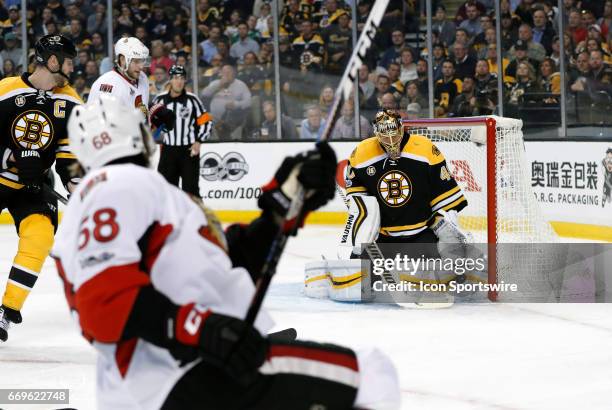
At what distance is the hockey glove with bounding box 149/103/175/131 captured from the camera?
7.68m

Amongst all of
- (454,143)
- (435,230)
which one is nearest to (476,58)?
(454,143)

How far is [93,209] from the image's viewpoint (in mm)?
1806

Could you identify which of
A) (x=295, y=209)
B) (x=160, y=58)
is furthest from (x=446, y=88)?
(x=295, y=209)

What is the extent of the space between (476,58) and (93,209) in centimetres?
738

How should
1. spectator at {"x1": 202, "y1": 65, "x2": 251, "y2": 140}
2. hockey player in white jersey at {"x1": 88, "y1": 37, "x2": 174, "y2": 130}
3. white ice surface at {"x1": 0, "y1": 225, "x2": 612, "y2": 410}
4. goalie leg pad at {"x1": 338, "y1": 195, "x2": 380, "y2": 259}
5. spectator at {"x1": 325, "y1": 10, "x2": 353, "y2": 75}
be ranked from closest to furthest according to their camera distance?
white ice surface at {"x1": 0, "y1": 225, "x2": 612, "y2": 410}
goalie leg pad at {"x1": 338, "y1": 195, "x2": 380, "y2": 259}
hockey player in white jersey at {"x1": 88, "y1": 37, "x2": 174, "y2": 130}
spectator at {"x1": 325, "y1": 10, "x2": 353, "y2": 75}
spectator at {"x1": 202, "y1": 65, "x2": 251, "y2": 140}

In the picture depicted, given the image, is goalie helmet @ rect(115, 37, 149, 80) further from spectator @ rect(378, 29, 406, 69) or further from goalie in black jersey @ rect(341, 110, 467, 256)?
spectator @ rect(378, 29, 406, 69)

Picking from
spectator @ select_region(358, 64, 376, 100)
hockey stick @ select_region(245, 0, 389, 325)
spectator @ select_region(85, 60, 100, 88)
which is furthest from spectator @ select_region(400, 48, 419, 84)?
hockey stick @ select_region(245, 0, 389, 325)

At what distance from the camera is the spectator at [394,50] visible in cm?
920

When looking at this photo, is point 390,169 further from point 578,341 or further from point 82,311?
point 82,311

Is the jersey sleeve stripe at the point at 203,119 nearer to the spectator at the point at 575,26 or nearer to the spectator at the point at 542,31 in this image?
the spectator at the point at 542,31

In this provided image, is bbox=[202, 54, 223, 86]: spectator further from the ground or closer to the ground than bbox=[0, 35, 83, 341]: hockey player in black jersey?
further from the ground

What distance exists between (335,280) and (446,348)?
1.26 metres

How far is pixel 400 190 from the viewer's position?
209 inches

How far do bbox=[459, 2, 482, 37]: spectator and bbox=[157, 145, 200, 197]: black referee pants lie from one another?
2526 mm
